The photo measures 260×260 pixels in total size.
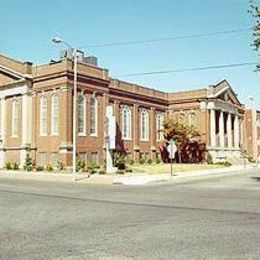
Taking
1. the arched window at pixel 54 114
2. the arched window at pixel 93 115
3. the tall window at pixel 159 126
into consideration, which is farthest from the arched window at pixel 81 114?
the tall window at pixel 159 126

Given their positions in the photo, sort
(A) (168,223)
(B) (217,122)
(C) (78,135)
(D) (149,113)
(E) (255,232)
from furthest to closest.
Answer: (B) (217,122) < (D) (149,113) < (C) (78,135) < (A) (168,223) < (E) (255,232)

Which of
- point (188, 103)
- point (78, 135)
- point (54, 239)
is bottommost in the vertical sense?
point (54, 239)

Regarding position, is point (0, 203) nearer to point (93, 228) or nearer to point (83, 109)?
point (93, 228)

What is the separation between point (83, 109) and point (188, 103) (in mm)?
20036

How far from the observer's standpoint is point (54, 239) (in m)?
9.93

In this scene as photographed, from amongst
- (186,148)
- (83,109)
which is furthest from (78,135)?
(186,148)

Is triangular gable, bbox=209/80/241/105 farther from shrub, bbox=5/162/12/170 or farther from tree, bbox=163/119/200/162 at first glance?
shrub, bbox=5/162/12/170

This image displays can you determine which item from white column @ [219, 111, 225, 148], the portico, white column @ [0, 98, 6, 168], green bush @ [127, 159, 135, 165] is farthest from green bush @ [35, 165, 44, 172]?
white column @ [219, 111, 225, 148]

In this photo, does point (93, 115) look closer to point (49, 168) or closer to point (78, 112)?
point (78, 112)

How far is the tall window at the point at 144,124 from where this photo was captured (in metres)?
58.2

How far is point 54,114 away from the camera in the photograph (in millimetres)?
46188

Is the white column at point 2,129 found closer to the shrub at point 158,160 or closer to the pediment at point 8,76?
the pediment at point 8,76

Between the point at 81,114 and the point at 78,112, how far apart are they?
506 mm

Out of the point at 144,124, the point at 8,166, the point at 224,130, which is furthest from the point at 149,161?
the point at 8,166
